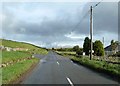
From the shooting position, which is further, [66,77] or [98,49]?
[98,49]

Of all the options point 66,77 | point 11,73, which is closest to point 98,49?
point 66,77

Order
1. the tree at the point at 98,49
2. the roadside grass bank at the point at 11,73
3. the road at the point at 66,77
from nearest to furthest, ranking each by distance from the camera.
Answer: the roadside grass bank at the point at 11,73 < the road at the point at 66,77 < the tree at the point at 98,49

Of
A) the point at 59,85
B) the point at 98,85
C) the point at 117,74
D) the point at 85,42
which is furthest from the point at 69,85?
the point at 85,42

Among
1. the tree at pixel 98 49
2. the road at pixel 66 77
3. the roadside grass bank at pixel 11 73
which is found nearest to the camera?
the roadside grass bank at pixel 11 73

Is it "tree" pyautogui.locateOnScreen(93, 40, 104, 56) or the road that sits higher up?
"tree" pyautogui.locateOnScreen(93, 40, 104, 56)

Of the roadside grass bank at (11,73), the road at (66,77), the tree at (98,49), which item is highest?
the tree at (98,49)

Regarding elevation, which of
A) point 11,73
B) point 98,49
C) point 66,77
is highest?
point 98,49

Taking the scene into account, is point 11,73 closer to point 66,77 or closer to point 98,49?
point 66,77

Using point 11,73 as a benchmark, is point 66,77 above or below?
below

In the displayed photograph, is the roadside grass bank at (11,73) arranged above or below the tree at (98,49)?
below

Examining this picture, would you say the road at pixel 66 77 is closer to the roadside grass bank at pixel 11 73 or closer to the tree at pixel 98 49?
the roadside grass bank at pixel 11 73

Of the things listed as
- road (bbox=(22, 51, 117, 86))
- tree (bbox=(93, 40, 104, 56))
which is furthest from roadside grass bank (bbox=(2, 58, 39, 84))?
tree (bbox=(93, 40, 104, 56))

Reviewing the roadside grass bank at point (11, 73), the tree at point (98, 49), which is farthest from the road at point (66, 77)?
the tree at point (98, 49)

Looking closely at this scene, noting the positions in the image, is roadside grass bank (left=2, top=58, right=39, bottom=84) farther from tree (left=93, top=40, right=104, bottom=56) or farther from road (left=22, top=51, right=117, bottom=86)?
tree (left=93, top=40, right=104, bottom=56)
